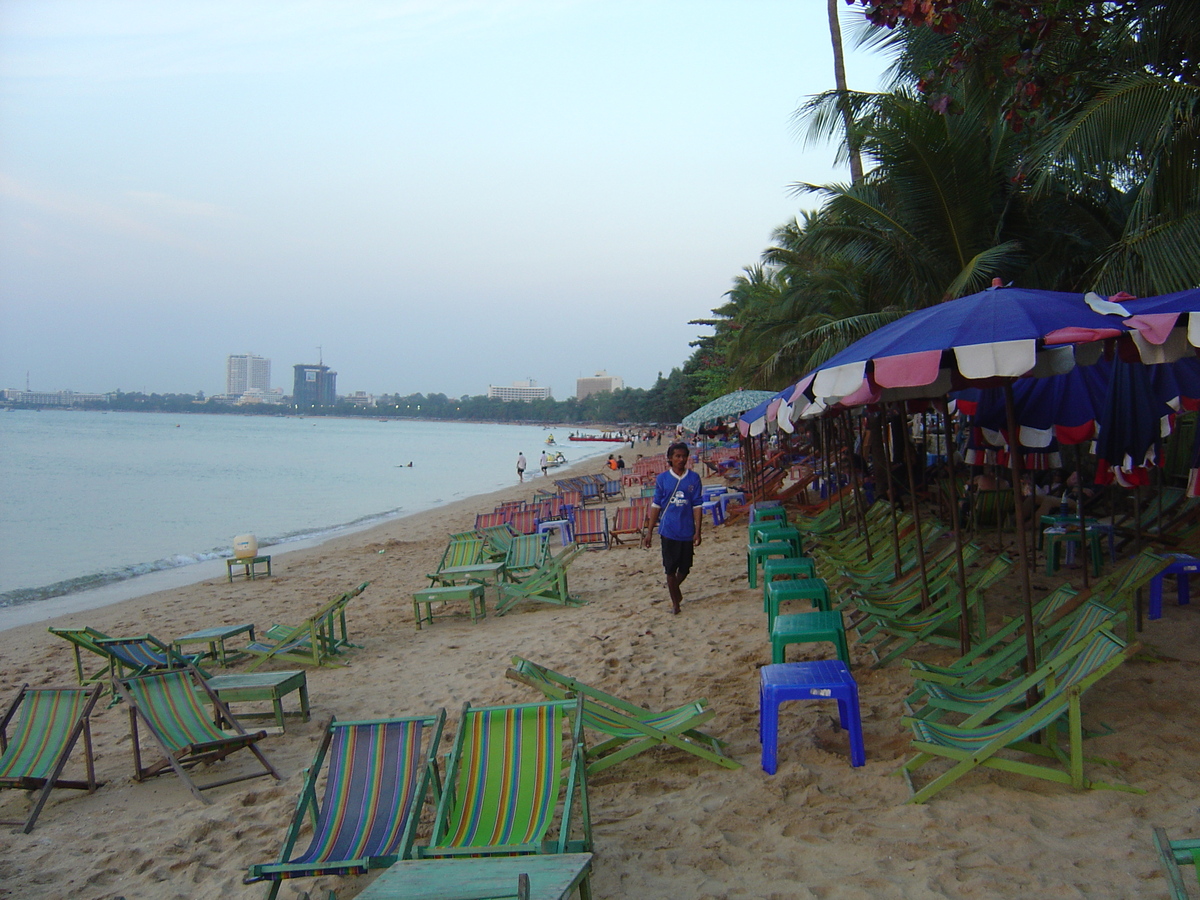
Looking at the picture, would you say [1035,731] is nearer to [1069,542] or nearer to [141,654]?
[1069,542]

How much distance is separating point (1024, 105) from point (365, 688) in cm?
626

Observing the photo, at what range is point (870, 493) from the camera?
39.0ft

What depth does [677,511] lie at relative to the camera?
22.6ft

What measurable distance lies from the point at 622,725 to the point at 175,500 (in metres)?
31.9

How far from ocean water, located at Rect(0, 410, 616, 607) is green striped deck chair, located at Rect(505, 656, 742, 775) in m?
13.8

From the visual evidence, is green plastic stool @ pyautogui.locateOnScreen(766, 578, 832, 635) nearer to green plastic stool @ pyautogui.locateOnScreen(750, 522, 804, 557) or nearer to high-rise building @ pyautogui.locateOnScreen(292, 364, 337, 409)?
green plastic stool @ pyautogui.locateOnScreen(750, 522, 804, 557)

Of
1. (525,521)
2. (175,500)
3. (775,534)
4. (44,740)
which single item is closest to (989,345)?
(44,740)

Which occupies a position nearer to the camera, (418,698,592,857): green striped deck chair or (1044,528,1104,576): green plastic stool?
(418,698,592,857): green striped deck chair

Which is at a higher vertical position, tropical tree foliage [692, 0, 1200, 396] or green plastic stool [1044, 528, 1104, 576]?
tropical tree foliage [692, 0, 1200, 396]

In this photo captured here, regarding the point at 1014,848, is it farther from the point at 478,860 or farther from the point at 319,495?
the point at 319,495

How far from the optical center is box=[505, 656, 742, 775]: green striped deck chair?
3.67m

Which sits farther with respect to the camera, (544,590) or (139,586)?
(139,586)

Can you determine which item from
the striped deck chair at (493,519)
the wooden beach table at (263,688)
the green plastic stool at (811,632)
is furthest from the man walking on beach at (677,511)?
the striped deck chair at (493,519)

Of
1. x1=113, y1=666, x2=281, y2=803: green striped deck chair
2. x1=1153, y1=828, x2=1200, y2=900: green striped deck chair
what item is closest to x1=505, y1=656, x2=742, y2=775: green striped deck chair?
x1=113, y1=666, x2=281, y2=803: green striped deck chair
